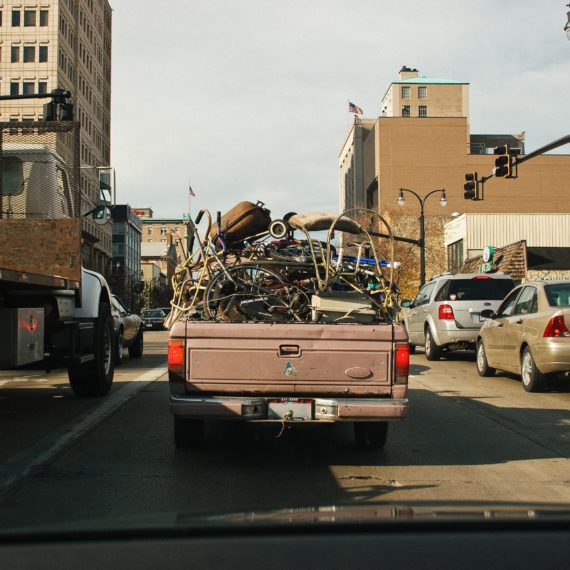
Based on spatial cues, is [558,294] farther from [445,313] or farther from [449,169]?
[449,169]

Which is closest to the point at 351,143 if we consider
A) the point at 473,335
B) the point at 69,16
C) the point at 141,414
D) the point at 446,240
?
the point at 69,16

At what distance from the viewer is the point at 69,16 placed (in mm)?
78125

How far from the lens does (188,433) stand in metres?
7.02

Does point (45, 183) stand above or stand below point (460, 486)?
above

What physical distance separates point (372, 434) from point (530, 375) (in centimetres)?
507

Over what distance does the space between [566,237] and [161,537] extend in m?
52.4

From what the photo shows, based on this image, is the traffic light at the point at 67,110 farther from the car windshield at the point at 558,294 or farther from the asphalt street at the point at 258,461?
the car windshield at the point at 558,294

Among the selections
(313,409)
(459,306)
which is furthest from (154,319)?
(313,409)

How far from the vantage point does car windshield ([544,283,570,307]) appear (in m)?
11.4

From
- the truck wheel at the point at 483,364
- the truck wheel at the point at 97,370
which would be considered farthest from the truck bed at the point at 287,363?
the truck wheel at the point at 483,364

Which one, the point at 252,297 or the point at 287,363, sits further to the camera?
the point at 252,297

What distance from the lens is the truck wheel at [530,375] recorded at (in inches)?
440

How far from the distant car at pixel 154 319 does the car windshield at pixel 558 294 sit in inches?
1673

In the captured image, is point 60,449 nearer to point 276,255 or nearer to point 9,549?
point 276,255
